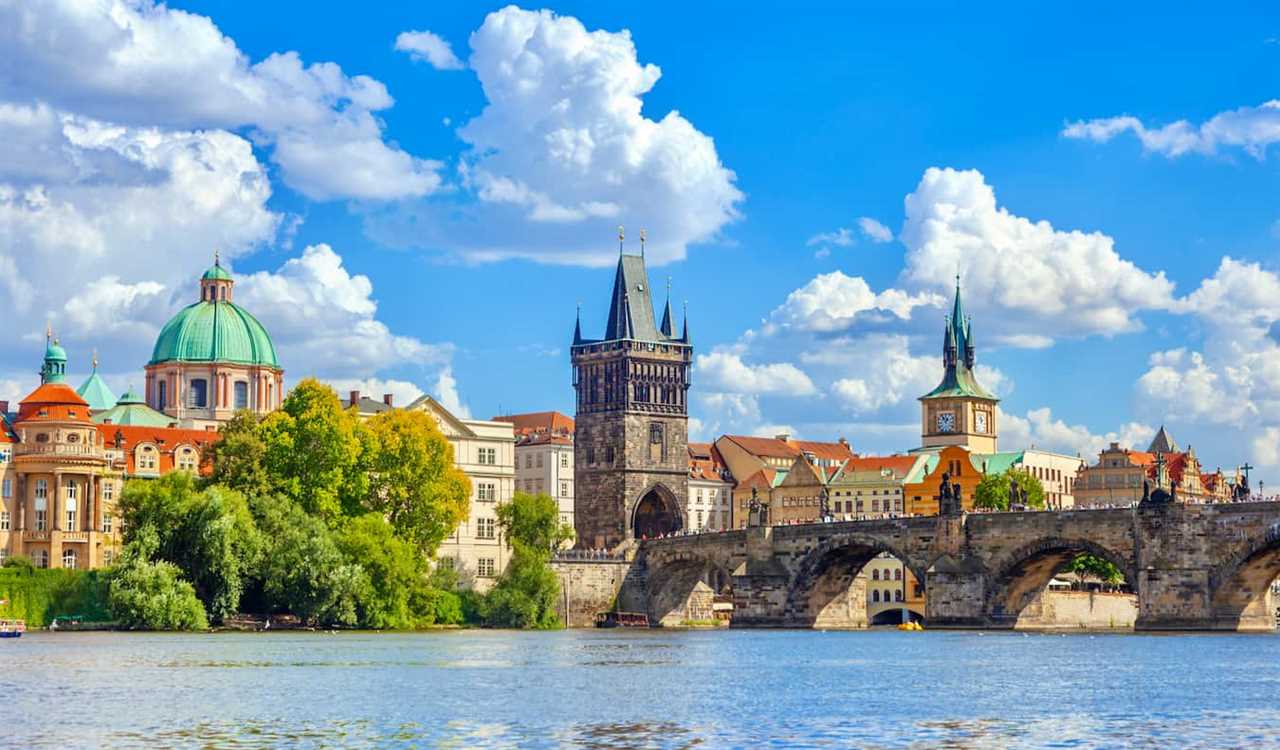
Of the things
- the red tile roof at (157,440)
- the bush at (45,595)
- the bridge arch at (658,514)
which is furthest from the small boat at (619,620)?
the bush at (45,595)

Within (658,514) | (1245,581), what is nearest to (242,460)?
(1245,581)

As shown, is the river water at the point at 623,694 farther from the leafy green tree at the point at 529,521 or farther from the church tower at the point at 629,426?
the church tower at the point at 629,426

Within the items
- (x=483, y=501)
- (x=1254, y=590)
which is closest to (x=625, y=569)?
(x=483, y=501)

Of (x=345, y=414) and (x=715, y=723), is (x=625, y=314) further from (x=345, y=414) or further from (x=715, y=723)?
(x=715, y=723)

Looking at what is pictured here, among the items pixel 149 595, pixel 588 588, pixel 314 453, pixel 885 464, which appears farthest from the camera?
pixel 885 464

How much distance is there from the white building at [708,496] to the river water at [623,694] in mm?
91349

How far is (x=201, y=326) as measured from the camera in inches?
6324

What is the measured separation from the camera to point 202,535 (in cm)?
9950

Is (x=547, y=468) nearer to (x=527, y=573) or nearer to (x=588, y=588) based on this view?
(x=588, y=588)

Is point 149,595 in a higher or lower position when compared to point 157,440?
lower

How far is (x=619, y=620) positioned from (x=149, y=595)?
47.7 m

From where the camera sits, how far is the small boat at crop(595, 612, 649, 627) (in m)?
140

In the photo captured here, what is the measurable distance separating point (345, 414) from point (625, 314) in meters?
55.7

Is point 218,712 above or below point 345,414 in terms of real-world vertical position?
below
